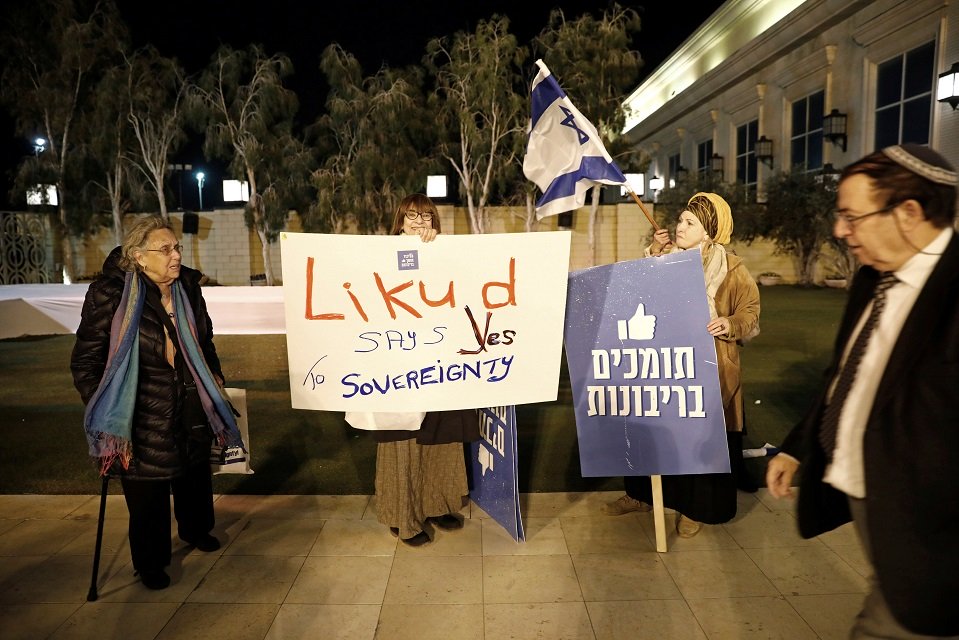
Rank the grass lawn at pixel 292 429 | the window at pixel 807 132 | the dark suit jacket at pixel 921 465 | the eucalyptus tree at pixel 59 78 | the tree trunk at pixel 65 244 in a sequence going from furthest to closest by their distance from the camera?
1. the tree trunk at pixel 65 244
2. the eucalyptus tree at pixel 59 78
3. the window at pixel 807 132
4. the grass lawn at pixel 292 429
5. the dark suit jacket at pixel 921 465

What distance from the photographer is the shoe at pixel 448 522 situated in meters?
3.85

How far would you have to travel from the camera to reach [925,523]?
5.07 feet

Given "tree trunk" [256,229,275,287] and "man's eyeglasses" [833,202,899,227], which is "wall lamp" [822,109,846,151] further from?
"man's eyeglasses" [833,202,899,227]

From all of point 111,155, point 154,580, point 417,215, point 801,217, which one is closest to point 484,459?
point 417,215

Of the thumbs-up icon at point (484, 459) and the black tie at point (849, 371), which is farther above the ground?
the black tie at point (849, 371)

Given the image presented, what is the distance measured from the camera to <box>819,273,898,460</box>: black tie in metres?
1.73

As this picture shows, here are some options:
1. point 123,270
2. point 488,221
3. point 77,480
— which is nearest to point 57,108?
point 488,221

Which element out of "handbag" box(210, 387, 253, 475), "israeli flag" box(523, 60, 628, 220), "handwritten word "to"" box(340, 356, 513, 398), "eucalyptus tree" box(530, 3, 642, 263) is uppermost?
"eucalyptus tree" box(530, 3, 642, 263)

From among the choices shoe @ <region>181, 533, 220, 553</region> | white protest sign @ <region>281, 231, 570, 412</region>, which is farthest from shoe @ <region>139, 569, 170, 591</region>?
white protest sign @ <region>281, 231, 570, 412</region>

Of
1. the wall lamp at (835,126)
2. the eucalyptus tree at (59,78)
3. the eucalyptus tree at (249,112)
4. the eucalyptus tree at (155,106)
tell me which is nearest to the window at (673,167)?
the wall lamp at (835,126)

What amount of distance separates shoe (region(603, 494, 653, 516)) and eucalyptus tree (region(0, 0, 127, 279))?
2579 centimetres

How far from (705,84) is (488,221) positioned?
11.9m

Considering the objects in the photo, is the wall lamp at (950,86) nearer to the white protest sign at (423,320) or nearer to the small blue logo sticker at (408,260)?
the white protest sign at (423,320)

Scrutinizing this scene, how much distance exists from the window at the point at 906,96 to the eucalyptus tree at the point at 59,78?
2396 cm
